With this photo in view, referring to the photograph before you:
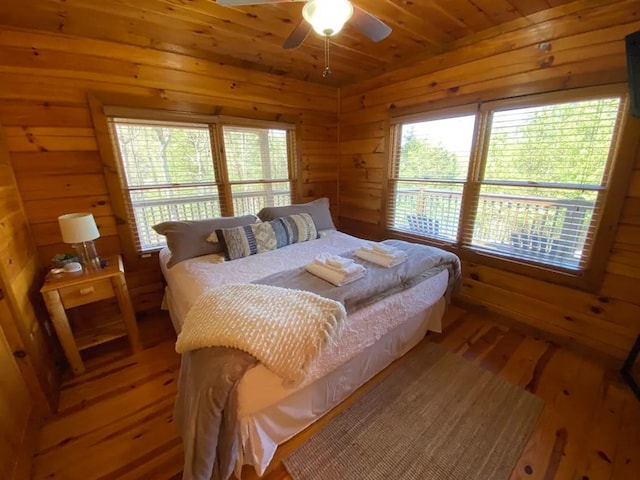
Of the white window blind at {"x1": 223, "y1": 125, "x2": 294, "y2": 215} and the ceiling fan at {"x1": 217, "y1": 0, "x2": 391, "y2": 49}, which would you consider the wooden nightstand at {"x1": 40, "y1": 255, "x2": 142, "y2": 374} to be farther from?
the ceiling fan at {"x1": 217, "y1": 0, "x2": 391, "y2": 49}

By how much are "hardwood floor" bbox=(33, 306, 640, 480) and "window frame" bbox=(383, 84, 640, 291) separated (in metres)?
0.60

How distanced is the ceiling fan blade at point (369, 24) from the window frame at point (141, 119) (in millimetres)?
1570

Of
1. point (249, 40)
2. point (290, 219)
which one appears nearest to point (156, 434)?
point (290, 219)

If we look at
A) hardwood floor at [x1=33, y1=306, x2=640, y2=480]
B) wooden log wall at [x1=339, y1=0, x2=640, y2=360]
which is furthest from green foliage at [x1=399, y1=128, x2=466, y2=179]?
hardwood floor at [x1=33, y1=306, x2=640, y2=480]

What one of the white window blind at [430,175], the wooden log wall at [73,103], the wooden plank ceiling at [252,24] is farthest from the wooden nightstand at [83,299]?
the white window blind at [430,175]

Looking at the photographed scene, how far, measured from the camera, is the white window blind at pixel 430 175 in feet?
7.98

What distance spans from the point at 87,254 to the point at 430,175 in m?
2.99

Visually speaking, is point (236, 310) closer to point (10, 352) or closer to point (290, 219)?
point (10, 352)

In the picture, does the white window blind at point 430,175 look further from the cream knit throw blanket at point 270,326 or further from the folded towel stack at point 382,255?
the cream knit throw blanket at point 270,326

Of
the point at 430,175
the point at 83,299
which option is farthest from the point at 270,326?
the point at 430,175

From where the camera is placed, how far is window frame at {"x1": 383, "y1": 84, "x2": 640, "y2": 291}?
5.42 ft

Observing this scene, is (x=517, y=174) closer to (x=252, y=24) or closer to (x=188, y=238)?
(x=252, y=24)

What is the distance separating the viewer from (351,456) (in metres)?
1.33

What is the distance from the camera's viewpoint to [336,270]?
164 cm
